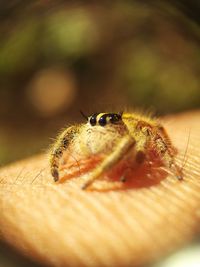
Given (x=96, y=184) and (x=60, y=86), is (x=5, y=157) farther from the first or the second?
(x=96, y=184)

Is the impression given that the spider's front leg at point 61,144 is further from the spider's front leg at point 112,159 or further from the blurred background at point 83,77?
the blurred background at point 83,77

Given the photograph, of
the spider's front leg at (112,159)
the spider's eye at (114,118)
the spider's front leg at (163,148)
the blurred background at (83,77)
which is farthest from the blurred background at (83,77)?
the spider's front leg at (112,159)

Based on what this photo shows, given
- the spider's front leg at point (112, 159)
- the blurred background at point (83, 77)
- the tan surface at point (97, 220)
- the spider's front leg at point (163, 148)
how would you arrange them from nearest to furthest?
the tan surface at point (97, 220) → the spider's front leg at point (112, 159) → the spider's front leg at point (163, 148) → the blurred background at point (83, 77)

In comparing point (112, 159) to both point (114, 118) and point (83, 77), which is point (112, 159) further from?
point (83, 77)

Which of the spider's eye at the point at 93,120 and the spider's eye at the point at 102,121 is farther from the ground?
the spider's eye at the point at 93,120

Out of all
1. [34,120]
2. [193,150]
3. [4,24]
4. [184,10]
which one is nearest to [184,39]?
[184,10]

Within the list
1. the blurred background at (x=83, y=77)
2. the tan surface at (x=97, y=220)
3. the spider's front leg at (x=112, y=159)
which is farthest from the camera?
the blurred background at (x=83, y=77)

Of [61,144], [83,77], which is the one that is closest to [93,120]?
[61,144]

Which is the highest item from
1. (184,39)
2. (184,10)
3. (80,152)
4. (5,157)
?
(5,157)
